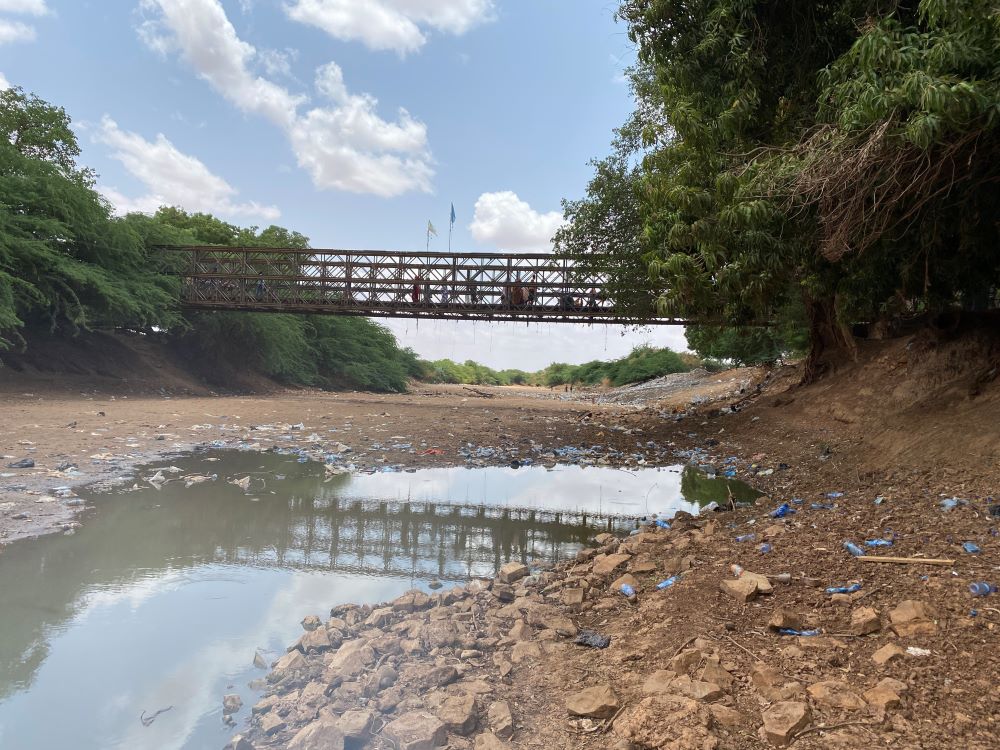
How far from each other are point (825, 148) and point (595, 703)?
434cm

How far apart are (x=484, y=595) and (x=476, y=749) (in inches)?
59.1

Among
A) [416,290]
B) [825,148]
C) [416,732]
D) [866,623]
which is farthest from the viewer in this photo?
[416,290]

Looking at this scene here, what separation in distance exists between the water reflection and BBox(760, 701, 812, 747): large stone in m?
2.08

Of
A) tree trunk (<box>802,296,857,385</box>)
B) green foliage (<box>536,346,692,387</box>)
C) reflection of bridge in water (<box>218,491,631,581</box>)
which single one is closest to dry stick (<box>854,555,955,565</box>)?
reflection of bridge in water (<box>218,491,631,581</box>)

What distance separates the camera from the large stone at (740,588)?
295 cm

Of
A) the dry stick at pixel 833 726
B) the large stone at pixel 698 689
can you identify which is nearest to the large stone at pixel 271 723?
the large stone at pixel 698 689

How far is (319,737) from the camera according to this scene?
7.18 feet

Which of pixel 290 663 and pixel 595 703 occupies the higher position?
pixel 595 703

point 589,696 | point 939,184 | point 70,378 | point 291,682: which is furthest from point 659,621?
point 70,378

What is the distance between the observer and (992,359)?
6652 mm

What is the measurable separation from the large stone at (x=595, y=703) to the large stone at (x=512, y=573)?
1.54m

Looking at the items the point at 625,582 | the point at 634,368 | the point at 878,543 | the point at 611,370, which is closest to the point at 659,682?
the point at 625,582

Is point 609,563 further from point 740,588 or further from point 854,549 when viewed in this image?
point 854,549

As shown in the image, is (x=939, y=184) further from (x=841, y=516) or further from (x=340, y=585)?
(x=340, y=585)
